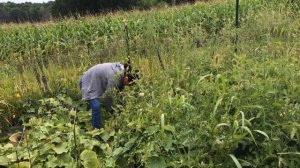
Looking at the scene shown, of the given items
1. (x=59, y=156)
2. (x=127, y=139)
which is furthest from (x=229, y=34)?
(x=59, y=156)

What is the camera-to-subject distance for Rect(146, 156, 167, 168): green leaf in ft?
7.89

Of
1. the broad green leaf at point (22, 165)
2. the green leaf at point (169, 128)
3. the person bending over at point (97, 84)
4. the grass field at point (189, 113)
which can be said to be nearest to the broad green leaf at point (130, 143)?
the grass field at point (189, 113)

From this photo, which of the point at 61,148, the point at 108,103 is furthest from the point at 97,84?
the point at 61,148

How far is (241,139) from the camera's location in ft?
7.76

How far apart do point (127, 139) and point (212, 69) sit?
135 cm

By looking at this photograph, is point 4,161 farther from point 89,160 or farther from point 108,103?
point 108,103

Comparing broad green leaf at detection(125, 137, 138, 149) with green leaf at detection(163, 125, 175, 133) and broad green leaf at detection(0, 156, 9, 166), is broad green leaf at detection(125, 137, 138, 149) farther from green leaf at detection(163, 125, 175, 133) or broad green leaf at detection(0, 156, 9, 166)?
broad green leaf at detection(0, 156, 9, 166)

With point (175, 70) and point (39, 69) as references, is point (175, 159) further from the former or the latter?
point (39, 69)

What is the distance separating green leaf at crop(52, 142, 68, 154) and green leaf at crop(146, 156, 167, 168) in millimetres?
1013

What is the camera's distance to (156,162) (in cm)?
243

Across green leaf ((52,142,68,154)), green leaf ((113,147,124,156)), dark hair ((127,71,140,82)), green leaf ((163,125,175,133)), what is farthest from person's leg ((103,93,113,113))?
green leaf ((163,125,175,133))

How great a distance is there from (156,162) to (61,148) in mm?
1103

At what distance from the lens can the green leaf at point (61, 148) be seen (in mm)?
3117

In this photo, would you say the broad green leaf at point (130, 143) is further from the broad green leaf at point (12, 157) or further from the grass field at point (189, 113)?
the broad green leaf at point (12, 157)
